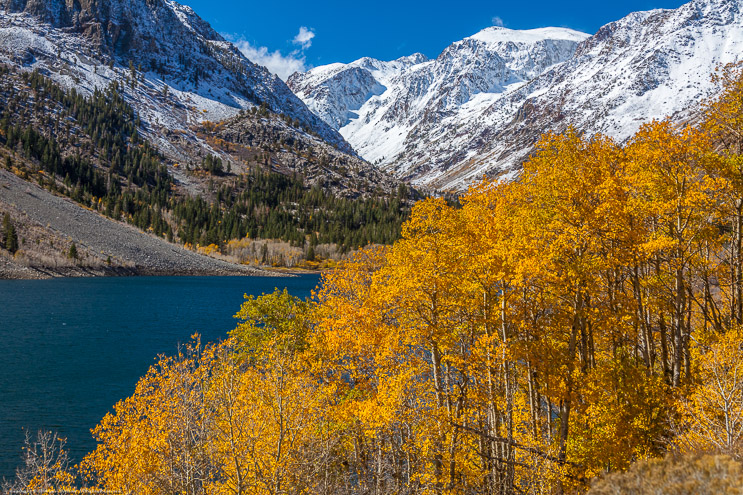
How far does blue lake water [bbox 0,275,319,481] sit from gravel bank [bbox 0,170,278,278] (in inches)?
1410

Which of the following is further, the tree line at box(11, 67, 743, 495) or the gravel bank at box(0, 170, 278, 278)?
the gravel bank at box(0, 170, 278, 278)

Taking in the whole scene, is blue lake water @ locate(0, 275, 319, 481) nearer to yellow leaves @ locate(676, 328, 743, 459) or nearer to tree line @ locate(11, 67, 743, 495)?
tree line @ locate(11, 67, 743, 495)

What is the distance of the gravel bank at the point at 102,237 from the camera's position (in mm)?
136625

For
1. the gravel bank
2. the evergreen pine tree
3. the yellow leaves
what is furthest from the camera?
the gravel bank

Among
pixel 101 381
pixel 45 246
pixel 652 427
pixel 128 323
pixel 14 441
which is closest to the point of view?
pixel 652 427

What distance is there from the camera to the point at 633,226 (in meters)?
18.9

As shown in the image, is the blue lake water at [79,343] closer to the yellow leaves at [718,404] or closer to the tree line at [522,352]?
the tree line at [522,352]

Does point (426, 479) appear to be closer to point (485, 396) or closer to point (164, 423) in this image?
point (485, 396)

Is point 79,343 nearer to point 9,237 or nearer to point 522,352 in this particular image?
point 522,352

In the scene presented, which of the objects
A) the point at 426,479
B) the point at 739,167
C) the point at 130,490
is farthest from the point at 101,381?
the point at 739,167

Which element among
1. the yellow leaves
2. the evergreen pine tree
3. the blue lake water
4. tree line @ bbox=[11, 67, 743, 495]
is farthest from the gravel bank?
the yellow leaves

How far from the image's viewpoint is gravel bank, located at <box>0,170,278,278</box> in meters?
137

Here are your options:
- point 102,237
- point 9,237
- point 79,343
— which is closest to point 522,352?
point 79,343

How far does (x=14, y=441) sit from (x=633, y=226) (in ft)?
125
